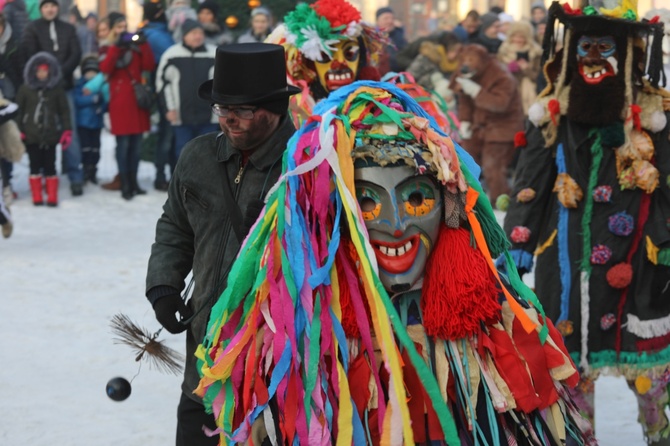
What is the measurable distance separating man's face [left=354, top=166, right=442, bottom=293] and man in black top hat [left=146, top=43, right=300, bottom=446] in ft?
1.50

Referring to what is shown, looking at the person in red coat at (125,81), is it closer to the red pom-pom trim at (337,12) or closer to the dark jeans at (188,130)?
the dark jeans at (188,130)

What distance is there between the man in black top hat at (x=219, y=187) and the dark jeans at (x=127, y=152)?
8.22 m

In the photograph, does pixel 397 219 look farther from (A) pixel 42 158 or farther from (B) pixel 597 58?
(A) pixel 42 158

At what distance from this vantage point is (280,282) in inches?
136

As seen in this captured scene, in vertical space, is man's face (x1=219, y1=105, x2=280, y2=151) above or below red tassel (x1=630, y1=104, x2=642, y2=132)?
above

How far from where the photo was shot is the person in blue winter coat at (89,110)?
1258cm

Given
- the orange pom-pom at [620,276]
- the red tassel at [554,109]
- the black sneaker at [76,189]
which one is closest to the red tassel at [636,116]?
the red tassel at [554,109]

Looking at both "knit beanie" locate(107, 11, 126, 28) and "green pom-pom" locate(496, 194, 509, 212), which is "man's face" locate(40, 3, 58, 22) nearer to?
"knit beanie" locate(107, 11, 126, 28)

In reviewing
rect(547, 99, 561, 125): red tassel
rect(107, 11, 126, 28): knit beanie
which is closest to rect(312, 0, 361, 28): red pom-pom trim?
rect(547, 99, 561, 125): red tassel

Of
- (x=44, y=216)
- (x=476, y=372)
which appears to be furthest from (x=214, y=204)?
(x=44, y=216)

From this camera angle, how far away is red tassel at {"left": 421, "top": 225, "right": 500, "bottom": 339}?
347 cm

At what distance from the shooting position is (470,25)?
43.7 feet

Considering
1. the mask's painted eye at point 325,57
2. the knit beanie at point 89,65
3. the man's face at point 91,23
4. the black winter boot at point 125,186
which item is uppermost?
the mask's painted eye at point 325,57

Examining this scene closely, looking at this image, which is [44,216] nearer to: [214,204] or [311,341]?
[214,204]
